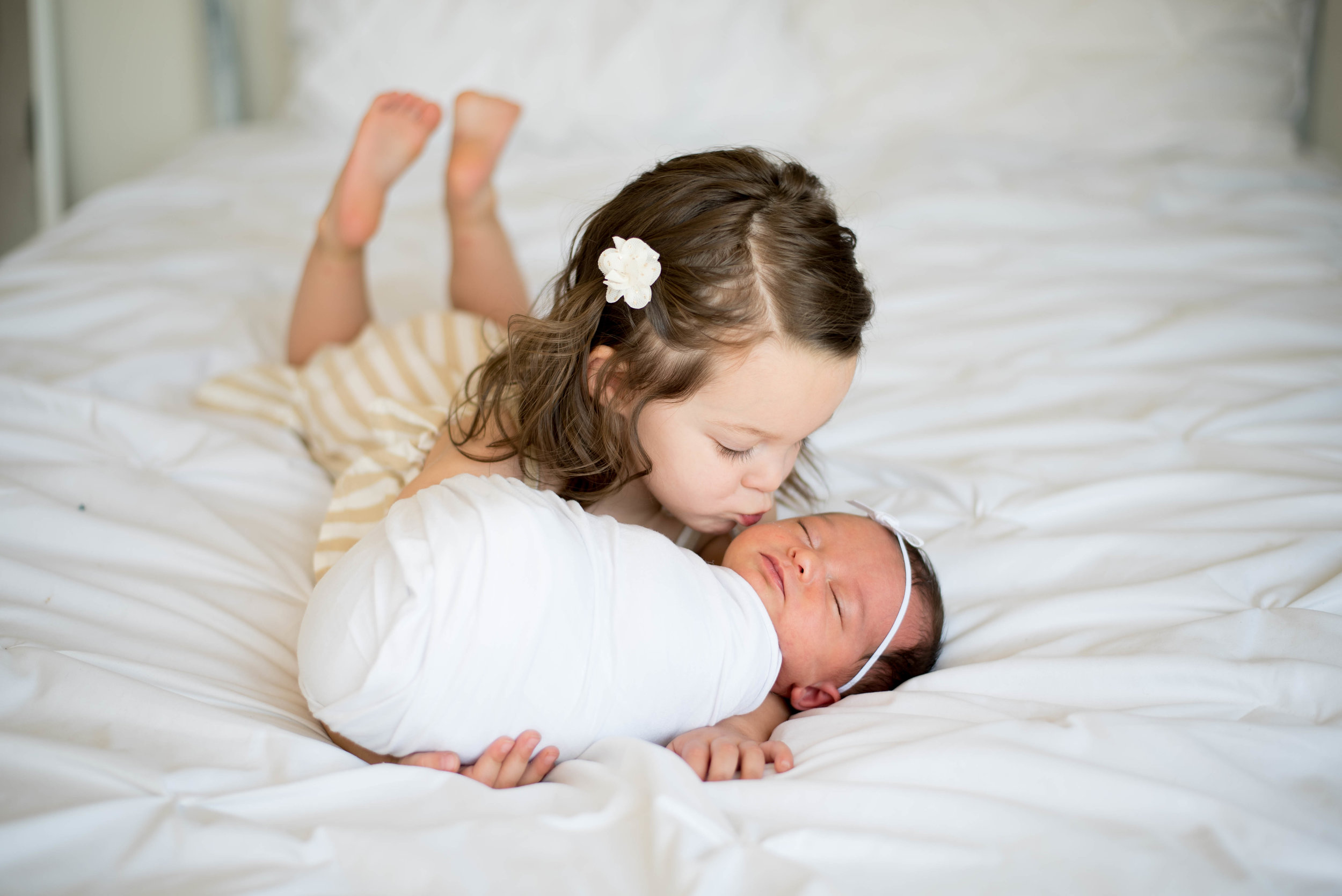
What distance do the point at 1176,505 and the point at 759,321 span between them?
493 mm

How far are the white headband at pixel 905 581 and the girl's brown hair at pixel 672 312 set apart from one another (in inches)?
7.0

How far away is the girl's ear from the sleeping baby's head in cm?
20

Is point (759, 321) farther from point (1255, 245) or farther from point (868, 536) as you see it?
point (1255, 245)

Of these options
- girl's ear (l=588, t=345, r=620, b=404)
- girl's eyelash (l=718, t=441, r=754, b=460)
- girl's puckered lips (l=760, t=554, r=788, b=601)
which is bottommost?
girl's puckered lips (l=760, t=554, r=788, b=601)

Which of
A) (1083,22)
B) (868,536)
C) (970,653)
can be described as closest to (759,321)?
(868,536)

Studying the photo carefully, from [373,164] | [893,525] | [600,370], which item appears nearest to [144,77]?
[373,164]

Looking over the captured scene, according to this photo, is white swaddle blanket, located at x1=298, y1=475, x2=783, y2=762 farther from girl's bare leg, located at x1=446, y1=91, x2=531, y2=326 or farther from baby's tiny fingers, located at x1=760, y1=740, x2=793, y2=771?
girl's bare leg, located at x1=446, y1=91, x2=531, y2=326

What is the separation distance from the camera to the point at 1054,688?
75cm

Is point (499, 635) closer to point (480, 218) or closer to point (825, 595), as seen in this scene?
point (825, 595)

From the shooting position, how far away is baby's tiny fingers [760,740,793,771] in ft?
2.27

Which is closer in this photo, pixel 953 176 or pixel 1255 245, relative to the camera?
pixel 1255 245

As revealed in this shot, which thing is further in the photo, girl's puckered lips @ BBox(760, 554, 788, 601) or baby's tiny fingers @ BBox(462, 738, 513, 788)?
girl's puckered lips @ BBox(760, 554, 788, 601)

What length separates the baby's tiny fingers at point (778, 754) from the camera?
0.69 m

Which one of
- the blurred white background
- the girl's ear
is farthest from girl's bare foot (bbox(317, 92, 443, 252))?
the blurred white background
